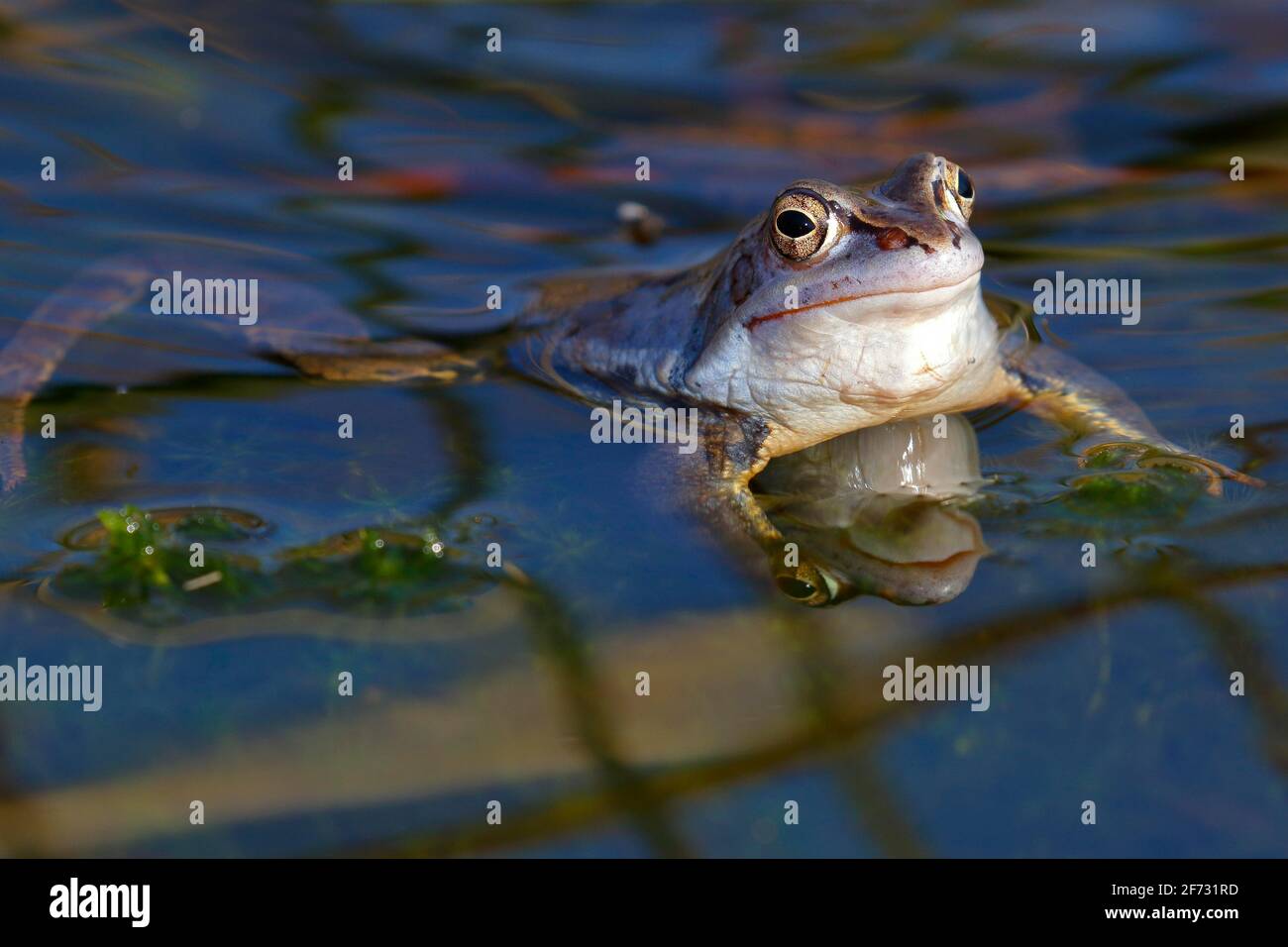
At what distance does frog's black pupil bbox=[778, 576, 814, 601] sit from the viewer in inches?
159

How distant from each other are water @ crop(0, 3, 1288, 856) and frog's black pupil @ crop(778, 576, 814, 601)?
0.18 feet

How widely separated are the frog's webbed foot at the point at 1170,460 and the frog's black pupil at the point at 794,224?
1408 mm

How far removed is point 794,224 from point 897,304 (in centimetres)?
48

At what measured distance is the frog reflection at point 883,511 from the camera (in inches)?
161

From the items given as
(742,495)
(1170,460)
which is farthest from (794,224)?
(1170,460)

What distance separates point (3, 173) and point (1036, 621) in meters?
6.43

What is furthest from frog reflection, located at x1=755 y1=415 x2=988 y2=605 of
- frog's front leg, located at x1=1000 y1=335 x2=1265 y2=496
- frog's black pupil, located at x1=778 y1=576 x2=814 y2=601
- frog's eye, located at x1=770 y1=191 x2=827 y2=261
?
frog's eye, located at x1=770 y1=191 x2=827 y2=261

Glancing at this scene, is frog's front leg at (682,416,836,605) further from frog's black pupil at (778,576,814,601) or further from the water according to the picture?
the water

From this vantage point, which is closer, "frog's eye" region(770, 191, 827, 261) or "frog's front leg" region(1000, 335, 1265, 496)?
"frog's eye" region(770, 191, 827, 261)

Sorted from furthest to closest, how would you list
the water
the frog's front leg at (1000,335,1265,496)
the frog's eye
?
the frog's front leg at (1000,335,1265,496)
the frog's eye
the water

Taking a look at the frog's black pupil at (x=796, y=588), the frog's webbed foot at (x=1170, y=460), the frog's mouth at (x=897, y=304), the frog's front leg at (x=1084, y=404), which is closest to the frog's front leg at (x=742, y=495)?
the frog's black pupil at (x=796, y=588)

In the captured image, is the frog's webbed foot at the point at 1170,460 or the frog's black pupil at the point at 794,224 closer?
the frog's black pupil at the point at 794,224

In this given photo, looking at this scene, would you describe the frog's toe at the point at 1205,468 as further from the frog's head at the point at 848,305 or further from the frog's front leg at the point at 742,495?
the frog's front leg at the point at 742,495

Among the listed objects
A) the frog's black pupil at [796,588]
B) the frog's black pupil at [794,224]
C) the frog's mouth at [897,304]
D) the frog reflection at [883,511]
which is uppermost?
the frog's black pupil at [794,224]
